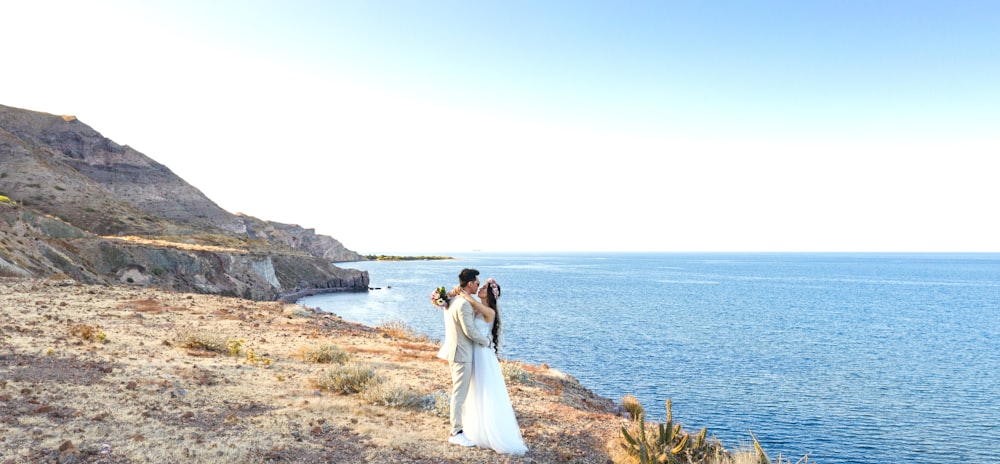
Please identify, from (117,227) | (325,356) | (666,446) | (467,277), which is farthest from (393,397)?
(117,227)

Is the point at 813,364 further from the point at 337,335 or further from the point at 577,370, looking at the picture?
the point at 337,335

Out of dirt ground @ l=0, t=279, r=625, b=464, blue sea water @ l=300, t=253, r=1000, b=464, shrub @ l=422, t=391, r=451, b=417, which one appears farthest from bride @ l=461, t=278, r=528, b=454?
blue sea water @ l=300, t=253, r=1000, b=464

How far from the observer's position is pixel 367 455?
7.75 m

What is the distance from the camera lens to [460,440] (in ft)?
28.0

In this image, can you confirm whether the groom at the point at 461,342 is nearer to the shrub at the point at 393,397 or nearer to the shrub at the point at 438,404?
the shrub at the point at 438,404

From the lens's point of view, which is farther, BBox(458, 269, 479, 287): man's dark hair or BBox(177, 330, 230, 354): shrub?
BBox(177, 330, 230, 354): shrub

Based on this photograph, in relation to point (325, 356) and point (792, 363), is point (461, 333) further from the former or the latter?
point (792, 363)

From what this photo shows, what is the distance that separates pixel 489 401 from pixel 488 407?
0.12 m

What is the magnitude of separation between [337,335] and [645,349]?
22.4m

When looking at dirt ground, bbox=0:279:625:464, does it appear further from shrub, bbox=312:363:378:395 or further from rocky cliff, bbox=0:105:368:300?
rocky cliff, bbox=0:105:368:300

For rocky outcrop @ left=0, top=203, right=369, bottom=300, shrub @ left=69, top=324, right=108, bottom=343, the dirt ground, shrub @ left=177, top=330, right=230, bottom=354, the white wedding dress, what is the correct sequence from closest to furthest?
the dirt ground < the white wedding dress < shrub @ left=69, top=324, right=108, bottom=343 < shrub @ left=177, top=330, right=230, bottom=354 < rocky outcrop @ left=0, top=203, right=369, bottom=300

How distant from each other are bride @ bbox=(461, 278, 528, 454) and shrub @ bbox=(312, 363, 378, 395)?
3.88 metres

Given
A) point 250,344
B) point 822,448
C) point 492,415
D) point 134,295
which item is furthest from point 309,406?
point 134,295

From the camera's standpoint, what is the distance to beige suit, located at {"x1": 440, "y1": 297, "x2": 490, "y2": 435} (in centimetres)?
802
